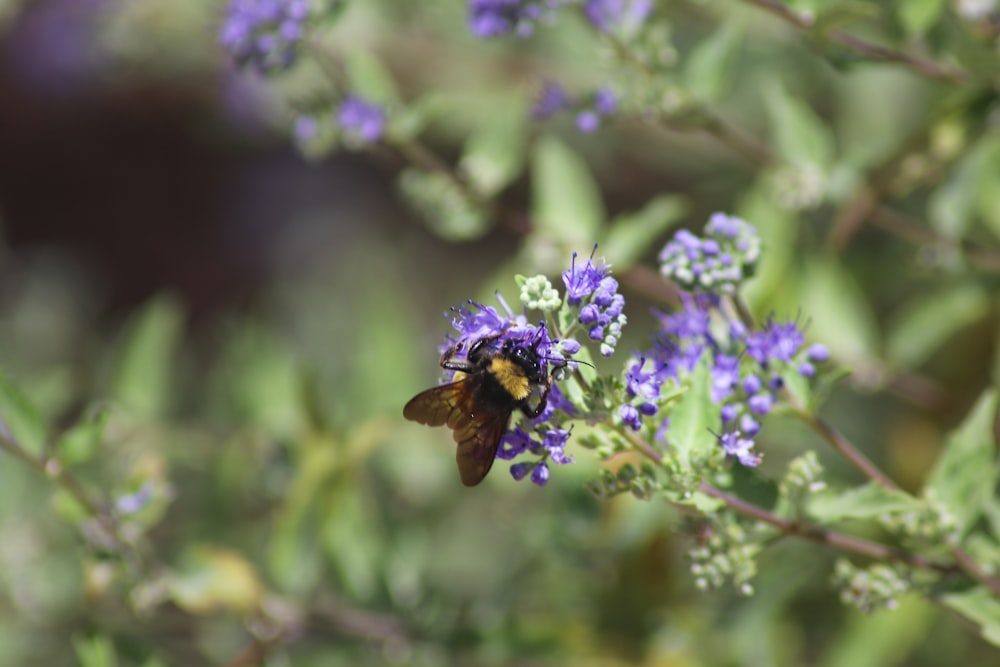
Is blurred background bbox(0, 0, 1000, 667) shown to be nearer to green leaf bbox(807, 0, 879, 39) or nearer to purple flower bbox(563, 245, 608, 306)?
Answer: green leaf bbox(807, 0, 879, 39)

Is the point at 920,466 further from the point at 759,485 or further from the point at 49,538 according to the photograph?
the point at 49,538

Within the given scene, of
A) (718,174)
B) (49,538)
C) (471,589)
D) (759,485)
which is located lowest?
(759,485)

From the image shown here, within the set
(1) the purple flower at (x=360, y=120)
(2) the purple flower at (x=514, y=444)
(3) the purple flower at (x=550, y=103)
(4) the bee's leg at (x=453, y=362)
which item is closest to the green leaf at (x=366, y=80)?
(1) the purple flower at (x=360, y=120)

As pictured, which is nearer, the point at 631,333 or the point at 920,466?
the point at 920,466

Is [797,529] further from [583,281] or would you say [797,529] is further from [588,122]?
[588,122]

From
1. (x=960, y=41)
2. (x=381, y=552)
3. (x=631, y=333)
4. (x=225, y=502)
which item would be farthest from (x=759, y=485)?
(x=631, y=333)

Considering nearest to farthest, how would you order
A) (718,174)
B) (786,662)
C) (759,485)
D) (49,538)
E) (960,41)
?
(759,485) < (960,41) < (786,662) < (49,538) < (718,174)

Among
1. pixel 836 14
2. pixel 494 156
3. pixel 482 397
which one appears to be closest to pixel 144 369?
pixel 494 156

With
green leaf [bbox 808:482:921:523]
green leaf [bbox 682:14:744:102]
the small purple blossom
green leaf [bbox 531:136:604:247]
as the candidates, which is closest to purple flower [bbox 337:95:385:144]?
green leaf [bbox 531:136:604:247]
